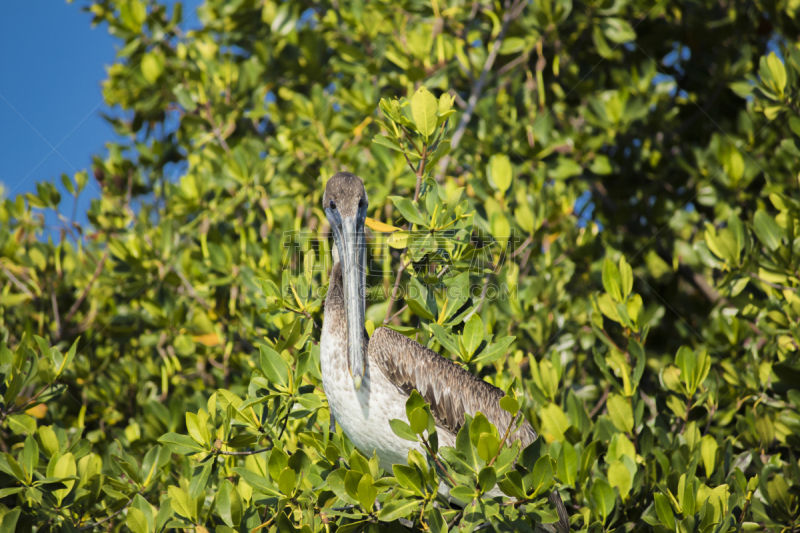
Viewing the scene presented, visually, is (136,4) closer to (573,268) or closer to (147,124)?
(147,124)

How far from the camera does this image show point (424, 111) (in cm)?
252

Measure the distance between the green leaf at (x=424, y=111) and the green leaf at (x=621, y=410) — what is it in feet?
5.83

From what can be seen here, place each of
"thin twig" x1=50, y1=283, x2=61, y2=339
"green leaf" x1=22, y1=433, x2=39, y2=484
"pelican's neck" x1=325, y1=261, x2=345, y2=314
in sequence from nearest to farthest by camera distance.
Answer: "green leaf" x1=22, y1=433, x2=39, y2=484 → "pelican's neck" x1=325, y1=261, x2=345, y2=314 → "thin twig" x1=50, y1=283, x2=61, y2=339

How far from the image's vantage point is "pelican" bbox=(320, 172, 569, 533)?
2.56 metres

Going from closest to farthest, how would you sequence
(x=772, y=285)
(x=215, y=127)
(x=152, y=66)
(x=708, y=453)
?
(x=708, y=453), (x=772, y=285), (x=215, y=127), (x=152, y=66)

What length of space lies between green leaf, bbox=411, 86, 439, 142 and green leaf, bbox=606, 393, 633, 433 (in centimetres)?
178

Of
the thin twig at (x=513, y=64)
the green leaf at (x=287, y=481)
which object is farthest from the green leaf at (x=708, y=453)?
the thin twig at (x=513, y=64)

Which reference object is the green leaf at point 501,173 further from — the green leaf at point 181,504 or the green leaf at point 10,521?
the green leaf at point 10,521

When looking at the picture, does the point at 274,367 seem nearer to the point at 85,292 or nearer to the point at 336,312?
the point at 336,312

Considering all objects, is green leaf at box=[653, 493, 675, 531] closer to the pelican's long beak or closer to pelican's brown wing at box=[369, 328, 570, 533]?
pelican's brown wing at box=[369, 328, 570, 533]

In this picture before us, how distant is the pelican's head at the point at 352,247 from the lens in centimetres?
254

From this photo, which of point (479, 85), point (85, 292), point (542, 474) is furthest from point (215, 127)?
point (542, 474)

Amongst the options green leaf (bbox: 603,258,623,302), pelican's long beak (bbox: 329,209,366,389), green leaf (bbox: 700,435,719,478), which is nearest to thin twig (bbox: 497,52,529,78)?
green leaf (bbox: 603,258,623,302)

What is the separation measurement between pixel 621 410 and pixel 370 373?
1.45m
